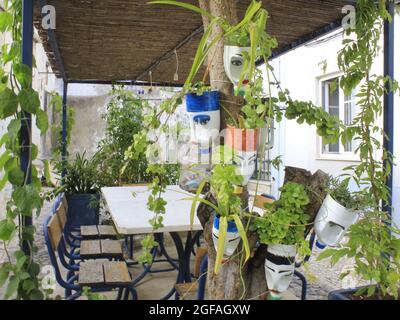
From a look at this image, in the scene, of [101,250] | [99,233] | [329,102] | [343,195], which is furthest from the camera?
[329,102]

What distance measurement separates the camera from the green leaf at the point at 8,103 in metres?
1.31

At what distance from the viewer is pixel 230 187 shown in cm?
91

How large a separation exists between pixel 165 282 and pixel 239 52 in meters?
2.62

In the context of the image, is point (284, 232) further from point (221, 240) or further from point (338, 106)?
point (338, 106)

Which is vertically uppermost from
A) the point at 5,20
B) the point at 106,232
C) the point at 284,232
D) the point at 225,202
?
the point at 5,20

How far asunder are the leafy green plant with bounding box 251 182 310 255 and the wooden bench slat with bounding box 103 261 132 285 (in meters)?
1.18

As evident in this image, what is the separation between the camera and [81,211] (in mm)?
4770

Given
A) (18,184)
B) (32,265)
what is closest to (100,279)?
(32,265)

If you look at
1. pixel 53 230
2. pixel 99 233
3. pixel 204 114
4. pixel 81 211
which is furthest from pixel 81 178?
pixel 204 114

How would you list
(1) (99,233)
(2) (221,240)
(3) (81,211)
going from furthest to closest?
(3) (81,211), (1) (99,233), (2) (221,240)

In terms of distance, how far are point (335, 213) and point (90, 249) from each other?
2.03 m

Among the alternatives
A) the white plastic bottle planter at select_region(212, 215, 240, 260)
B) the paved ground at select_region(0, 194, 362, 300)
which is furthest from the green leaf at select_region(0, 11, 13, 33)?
the paved ground at select_region(0, 194, 362, 300)

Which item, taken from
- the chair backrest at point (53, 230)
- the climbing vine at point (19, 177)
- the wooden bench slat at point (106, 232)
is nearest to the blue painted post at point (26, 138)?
the climbing vine at point (19, 177)

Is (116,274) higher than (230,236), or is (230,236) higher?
(230,236)
